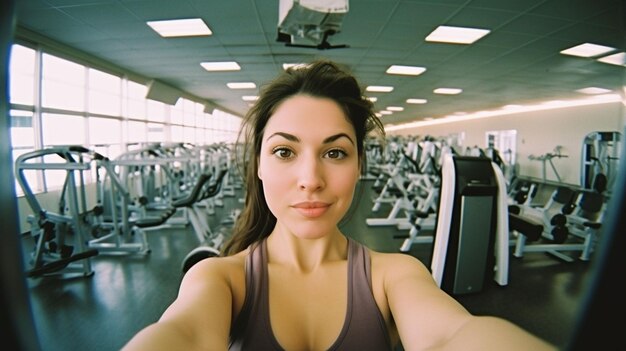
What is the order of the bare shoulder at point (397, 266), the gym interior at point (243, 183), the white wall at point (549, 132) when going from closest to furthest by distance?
the gym interior at point (243, 183) < the bare shoulder at point (397, 266) < the white wall at point (549, 132)

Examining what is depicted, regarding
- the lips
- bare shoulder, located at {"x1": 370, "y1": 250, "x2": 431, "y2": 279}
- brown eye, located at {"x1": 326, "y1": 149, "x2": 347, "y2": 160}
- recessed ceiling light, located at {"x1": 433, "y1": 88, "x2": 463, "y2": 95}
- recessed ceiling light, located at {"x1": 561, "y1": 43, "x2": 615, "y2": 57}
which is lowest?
bare shoulder, located at {"x1": 370, "y1": 250, "x2": 431, "y2": 279}

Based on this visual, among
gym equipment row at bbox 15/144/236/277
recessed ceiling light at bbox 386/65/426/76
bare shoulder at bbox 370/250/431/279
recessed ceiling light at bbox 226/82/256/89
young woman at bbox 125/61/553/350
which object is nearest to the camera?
young woman at bbox 125/61/553/350

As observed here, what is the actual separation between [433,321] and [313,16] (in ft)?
7.06

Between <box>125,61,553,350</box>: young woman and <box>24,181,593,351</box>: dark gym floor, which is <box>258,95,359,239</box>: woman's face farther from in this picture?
<box>24,181,593,351</box>: dark gym floor

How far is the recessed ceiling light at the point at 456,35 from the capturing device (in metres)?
3.56

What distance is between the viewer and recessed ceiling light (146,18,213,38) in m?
3.36

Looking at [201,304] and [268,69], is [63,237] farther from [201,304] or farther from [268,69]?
[268,69]

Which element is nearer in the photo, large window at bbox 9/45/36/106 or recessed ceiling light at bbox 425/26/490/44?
large window at bbox 9/45/36/106

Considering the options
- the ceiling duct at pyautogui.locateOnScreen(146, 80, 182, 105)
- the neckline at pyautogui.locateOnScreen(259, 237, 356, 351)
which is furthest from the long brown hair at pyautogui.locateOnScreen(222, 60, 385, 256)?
the ceiling duct at pyautogui.locateOnScreen(146, 80, 182, 105)

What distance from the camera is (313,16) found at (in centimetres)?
199

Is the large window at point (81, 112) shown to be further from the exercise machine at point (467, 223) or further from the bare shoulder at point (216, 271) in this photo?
the exercise machine at point (467, 223)

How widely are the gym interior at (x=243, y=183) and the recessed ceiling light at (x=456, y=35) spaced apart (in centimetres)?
16

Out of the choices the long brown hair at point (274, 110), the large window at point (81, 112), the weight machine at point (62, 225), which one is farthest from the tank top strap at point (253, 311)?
the weight machine at point (62, 225)

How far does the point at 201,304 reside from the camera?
579mm
